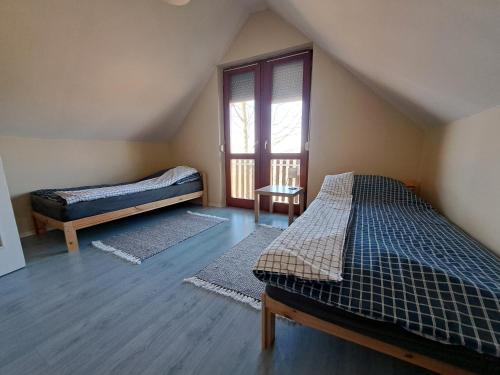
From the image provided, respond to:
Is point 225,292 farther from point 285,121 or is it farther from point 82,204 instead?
point 285,121

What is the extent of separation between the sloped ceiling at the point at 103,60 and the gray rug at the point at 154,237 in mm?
1563

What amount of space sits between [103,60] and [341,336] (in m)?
3.03

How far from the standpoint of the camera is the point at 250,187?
3570 mm

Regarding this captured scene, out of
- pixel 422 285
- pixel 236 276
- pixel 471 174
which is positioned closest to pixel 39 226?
pixel 236 276

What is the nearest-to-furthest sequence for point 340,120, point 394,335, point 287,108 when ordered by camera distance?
point 394,335 → point 340,120 → point 287,108

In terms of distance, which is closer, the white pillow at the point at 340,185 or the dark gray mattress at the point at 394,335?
the dark gray mattress at the point at 394,335

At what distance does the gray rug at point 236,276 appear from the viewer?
1.48 meters

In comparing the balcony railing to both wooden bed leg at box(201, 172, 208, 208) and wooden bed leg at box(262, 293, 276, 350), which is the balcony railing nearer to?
wooden bed leg at box(201, 172, 208, 208)

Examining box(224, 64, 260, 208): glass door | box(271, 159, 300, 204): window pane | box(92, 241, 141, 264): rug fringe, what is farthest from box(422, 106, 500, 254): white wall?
box(92, 241, 141, 264): rug fringe

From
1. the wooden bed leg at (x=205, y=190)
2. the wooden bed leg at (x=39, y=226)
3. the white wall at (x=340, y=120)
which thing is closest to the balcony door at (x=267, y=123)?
the white wall at (x=340, y=120)

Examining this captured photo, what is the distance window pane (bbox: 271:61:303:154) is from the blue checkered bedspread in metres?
2.01

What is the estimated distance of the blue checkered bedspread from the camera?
0.69 meters

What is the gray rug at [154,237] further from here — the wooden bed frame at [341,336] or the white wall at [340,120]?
the white wall at [340,120]

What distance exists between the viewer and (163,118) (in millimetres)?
3527
